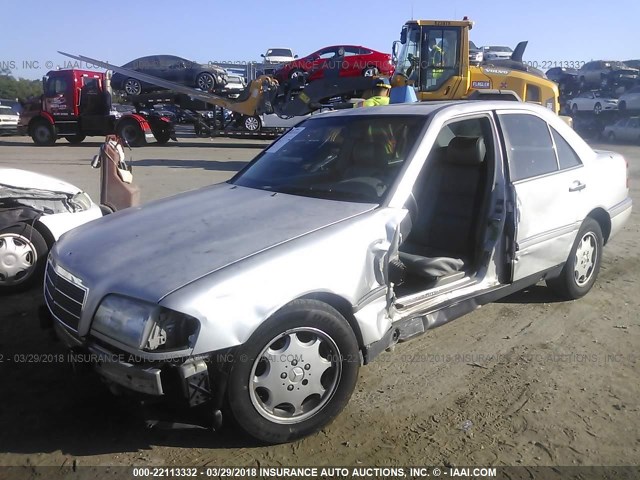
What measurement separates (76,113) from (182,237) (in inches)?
740

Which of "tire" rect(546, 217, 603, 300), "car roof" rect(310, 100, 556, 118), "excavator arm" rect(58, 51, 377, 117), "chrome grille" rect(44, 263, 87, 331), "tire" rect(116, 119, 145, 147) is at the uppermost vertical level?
"excavator arm" rect(58, 51, 377, 117)

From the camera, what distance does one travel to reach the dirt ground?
Answer: 9.11 ft

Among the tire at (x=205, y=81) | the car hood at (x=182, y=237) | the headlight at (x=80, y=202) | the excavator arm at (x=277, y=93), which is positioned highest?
the tire at (x=205, y=81)

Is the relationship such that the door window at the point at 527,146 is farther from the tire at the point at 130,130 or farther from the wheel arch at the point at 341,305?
the tire at the point at 130,130

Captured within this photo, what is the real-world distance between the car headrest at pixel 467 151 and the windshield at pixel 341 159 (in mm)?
453

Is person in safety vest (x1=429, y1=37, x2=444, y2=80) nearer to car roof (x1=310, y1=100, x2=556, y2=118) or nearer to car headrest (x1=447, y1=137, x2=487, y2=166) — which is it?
car roof (x1=310, y1=100, x2=556, y2=118)

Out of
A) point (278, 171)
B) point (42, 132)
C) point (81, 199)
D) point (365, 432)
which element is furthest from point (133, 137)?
point (365, 432)

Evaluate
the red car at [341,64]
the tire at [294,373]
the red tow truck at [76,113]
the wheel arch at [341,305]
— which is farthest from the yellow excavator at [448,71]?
the red tow truck at [76,113]

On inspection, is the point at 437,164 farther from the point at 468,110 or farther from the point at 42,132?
the point at 42,132

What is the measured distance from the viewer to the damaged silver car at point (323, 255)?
8.27 ft

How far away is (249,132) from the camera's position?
20.1 m

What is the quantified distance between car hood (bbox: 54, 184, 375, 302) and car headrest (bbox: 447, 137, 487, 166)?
3.62 feet

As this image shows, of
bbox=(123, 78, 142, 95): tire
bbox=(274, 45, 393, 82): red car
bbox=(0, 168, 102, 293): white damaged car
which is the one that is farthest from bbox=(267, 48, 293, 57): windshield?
bbox=(0, 168, 102, 293): white damaged car

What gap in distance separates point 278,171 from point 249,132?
16596mm
